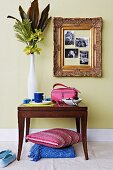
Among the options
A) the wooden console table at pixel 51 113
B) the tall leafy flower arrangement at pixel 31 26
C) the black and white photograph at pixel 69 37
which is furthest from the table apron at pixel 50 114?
the black and white photograph at pixel 69 37

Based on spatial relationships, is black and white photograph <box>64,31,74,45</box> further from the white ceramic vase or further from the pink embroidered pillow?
the pink embroidered pillow

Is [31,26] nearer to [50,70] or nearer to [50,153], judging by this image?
[50,70]

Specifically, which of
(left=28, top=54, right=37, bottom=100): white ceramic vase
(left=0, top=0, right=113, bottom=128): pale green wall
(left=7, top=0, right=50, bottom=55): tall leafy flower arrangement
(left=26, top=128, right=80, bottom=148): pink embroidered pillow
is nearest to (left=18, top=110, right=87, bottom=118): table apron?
(left=26, top=128, right=80, bottom=148): pink embroidered pillow

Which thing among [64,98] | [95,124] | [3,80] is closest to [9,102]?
[3,80]

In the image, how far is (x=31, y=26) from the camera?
2914mm

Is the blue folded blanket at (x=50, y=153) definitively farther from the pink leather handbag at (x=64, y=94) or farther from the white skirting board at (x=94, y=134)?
the white skirting board at (x=94, y=134)

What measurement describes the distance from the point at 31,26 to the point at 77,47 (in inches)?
23.3

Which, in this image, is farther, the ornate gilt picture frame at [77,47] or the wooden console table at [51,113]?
the ornate gilt picture frame at [77,47]

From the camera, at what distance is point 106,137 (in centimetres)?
306

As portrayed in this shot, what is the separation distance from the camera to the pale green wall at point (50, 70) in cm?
303

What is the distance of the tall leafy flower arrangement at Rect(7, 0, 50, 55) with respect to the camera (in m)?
2.83

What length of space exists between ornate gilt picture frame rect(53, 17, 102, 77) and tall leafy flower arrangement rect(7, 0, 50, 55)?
0.53 feet

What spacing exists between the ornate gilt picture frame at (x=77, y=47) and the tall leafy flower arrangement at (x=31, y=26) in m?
0.16

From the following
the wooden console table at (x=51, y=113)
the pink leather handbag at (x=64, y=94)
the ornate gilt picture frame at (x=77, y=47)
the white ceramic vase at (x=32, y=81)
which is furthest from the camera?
the ornate gilt picture frame at (x=77, y=47)
